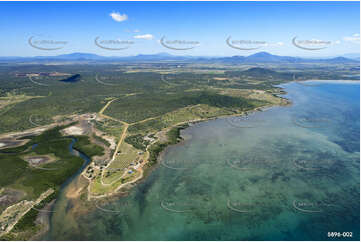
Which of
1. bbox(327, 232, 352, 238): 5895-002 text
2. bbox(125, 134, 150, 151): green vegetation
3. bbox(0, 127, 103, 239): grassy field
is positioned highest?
bbox(125, 134, 150, 151): green vegetation

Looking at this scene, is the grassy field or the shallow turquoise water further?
the grassy field

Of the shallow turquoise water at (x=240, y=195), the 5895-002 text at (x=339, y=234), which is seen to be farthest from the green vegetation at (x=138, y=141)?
the 5895-002 text at (x=339, y=234)

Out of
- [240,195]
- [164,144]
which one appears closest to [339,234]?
[240,195]

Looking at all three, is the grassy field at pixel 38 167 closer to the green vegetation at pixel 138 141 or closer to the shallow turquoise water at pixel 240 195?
the shallow turquoise water at pixel 240 195

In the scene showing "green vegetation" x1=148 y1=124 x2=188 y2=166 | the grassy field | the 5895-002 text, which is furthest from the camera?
"green vegetation" x1=148 y1=124 x2=188 y2=166

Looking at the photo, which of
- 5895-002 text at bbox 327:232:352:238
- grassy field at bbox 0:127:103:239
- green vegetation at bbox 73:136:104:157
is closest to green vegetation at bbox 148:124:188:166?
green vegetation at bbox 73:136:104:157

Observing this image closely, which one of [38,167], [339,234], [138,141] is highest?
[138,141]

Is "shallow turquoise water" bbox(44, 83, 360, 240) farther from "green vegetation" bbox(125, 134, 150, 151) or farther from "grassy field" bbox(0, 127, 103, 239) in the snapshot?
"green vegetation" bbox(125, 134, 150, 151)

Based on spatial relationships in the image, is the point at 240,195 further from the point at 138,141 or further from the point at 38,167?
the point at 38,167
